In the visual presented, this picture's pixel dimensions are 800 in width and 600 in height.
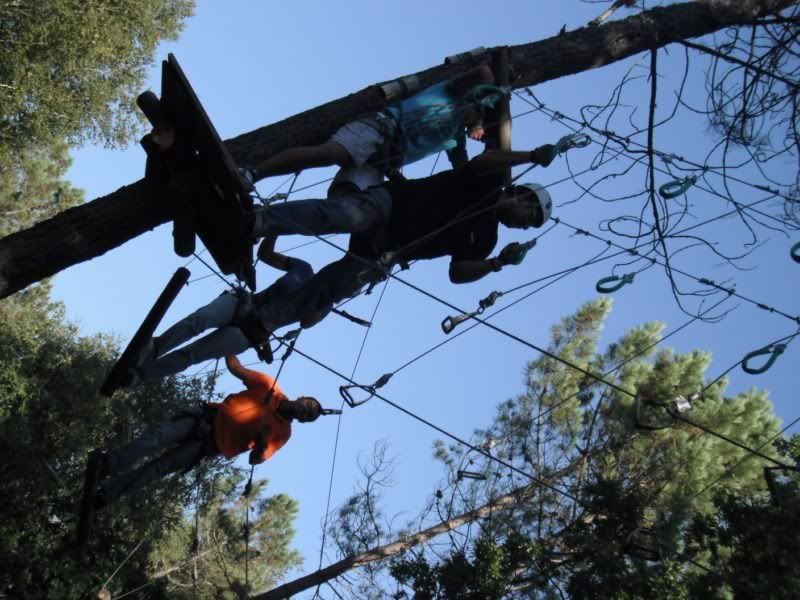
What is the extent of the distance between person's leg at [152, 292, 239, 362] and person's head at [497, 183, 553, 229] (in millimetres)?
1533

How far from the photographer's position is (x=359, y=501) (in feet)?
28.8

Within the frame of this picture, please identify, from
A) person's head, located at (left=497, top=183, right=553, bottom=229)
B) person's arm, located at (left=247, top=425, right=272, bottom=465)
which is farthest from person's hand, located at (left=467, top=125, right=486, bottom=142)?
person's arm, located at (left=247, top=425, right=272, bottom=465)

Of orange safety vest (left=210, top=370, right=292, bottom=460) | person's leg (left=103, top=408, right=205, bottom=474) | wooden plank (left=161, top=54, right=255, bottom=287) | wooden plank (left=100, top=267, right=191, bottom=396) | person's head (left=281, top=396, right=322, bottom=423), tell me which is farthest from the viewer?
person's head (left=281, top=396, right=322, bottom=423)

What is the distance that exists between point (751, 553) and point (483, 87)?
447 cm

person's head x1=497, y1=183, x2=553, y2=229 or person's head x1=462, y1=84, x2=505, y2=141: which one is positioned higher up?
person's head x1=462, y1=84, x2=505, y2=141

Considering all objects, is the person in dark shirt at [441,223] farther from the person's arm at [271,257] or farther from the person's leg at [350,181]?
the person's arm at [271,257]

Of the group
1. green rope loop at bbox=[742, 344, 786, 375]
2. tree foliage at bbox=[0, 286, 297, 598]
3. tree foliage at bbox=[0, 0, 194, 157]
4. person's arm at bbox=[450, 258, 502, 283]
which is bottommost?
green rope loop at bbox=[742, 344, 786, 375]

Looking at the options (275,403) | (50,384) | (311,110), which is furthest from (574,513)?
(50,384)

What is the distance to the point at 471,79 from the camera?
4668mm

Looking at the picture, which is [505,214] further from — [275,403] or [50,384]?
[50,384]

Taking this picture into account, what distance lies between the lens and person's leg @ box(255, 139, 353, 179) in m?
4.15

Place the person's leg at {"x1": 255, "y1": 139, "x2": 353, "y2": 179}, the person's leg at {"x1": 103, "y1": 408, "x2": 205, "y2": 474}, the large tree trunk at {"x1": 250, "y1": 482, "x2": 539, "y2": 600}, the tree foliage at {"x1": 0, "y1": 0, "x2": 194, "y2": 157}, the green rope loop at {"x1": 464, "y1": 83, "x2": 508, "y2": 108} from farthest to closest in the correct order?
the tree foliage at {"x1": 0, "y1": 0, "x2": 194, "y2": 157}
the large tree trunk at {"x1": 250, "y1": 482, "x2": 539, "y2": 600}
the green rope loop at {"x1": 464, "y1": 83, "x2": 508, "y2": 108}
the person's leg at {"x1": 103, "y1": 408, "x2": 205, "y2": 474}
the person's leg at {"x1": 255, "y1": 139, "x2": 353, "y2": 179}

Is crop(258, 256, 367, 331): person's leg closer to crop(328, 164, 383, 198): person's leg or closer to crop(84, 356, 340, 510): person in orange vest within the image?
crop(328, 164, 383, 198): person's leg

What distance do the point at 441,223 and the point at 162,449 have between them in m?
2.06
